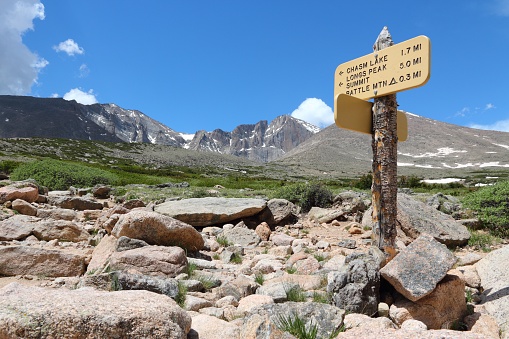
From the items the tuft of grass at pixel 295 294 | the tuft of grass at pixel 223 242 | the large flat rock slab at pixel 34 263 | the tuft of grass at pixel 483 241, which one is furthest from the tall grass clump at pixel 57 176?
the tuft of grass at pixel 483 241

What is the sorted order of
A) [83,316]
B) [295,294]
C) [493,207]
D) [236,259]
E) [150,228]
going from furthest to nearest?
[493,207] < [236,259] < [150,228] < [295,294] < [83,316]

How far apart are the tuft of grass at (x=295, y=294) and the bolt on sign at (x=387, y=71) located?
9.17 feet

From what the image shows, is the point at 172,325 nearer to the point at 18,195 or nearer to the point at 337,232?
the point at 337,232

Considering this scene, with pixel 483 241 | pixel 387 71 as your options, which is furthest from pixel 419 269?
pixel 483 241

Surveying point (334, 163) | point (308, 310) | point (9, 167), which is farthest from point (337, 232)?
point (334, 163)

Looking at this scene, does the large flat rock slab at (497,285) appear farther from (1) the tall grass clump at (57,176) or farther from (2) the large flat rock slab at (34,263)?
(1) the tall grass clump at (57,176)

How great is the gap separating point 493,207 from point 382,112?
700 centimetres

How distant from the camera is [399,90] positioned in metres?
5.43

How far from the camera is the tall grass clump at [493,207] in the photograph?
33.4 ft

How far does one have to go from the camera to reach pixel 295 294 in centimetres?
479

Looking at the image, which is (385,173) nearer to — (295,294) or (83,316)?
(295,294)

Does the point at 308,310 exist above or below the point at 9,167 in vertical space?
below

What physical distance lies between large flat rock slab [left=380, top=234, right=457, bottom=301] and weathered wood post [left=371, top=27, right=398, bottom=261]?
0.74 metres

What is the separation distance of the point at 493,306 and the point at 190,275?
418cm
